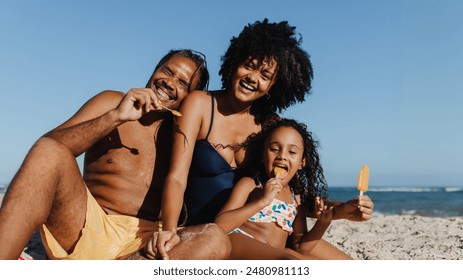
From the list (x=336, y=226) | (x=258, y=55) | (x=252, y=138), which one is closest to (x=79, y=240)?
(x=252, y=138)

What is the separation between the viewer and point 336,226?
7.44 m

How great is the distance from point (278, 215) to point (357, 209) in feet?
2.05

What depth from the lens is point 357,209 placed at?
3.61 metres

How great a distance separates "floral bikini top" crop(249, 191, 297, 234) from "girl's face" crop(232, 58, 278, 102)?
882 millimetres

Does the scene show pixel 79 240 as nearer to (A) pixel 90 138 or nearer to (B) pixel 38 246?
(A) pixel 90 138

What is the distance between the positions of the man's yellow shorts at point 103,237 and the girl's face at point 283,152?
108 cm

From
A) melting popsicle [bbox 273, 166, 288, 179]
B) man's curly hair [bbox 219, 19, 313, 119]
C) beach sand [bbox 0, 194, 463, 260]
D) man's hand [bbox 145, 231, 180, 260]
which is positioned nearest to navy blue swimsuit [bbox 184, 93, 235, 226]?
melting popsicle [bbox 273, 166, 288, 179]

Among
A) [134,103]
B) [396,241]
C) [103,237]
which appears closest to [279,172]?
[134,103]

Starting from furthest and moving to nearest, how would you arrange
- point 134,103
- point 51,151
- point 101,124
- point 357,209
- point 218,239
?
point 357,209
point 134,103
point 101,124
point 218,239
point 51,151

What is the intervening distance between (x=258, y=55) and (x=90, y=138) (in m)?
1.58

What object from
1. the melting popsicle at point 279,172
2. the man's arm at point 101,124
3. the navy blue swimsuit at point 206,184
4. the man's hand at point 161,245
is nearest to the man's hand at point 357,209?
the melting popsicle at point 279,172

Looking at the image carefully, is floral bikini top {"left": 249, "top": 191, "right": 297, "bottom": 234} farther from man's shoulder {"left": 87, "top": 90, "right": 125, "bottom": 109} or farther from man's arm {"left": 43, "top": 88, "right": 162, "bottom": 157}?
man's shoulder {"left": 87, "top": 90, "right": 125, "bottom": 109}

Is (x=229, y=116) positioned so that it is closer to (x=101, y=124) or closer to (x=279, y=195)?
(x=279, y=195)

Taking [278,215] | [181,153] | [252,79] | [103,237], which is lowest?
[103,237]
